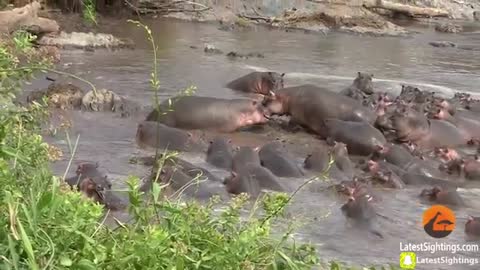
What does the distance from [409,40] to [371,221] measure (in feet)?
40.2

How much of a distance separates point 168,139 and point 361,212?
209 centimetres

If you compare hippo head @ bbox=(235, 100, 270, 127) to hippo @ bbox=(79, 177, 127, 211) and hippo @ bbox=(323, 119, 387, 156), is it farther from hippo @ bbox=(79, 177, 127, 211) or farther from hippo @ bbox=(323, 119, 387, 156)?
hippo @ bbox=(79, 177, 127, 211)

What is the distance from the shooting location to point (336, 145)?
21.5 ft

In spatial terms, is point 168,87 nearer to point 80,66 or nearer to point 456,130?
point 80,66

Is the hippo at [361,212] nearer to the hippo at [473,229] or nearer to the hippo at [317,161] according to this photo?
the hippo at [473,229]

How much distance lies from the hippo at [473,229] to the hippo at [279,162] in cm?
148

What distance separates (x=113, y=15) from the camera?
649 inches

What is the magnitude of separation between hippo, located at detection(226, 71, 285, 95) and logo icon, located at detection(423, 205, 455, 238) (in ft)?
12.2

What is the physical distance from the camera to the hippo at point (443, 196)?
5.57 meters

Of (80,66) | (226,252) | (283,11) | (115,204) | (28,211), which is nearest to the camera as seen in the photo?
(28,211)

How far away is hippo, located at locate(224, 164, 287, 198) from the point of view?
17.6ft

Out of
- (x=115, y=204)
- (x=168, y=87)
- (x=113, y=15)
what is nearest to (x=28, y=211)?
(x=115, y=204)

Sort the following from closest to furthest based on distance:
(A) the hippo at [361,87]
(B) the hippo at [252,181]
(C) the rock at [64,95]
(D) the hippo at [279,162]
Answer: (B) the hippo at [252,181] < (D) the hippo at [279,162] < (C) the rock at [64,95] < (A) the hippo at [361,87]

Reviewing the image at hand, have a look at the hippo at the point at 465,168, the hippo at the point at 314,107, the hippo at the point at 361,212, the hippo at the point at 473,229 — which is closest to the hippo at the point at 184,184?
the hippo at the point at 361,212
